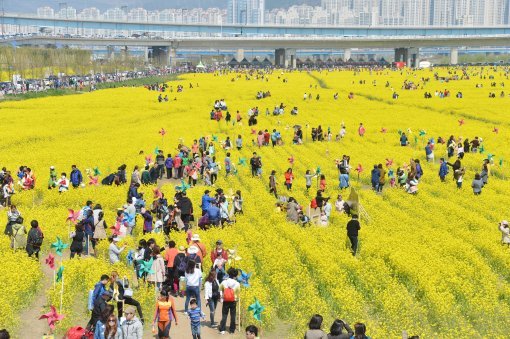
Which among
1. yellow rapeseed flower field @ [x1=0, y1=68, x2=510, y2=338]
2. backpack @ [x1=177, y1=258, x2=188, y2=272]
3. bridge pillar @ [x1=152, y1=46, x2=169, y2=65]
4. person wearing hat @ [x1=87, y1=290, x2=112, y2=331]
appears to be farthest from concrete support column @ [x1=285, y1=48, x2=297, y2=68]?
person wearing hat @ [x1=87, y1=290, x2=112, y2=331]

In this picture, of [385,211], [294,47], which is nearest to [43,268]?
[385,211]

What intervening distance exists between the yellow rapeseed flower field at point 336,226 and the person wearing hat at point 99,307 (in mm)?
1958

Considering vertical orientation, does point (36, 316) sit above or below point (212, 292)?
below

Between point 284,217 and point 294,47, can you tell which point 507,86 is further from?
point 294,47

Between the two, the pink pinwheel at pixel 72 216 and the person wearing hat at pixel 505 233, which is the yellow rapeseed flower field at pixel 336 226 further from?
the pink pinwheel at pixel 72 216

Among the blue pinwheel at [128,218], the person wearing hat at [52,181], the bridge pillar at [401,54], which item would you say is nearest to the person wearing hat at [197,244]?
the blue pinwheel at [128,218]

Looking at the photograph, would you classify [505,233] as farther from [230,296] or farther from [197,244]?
[230,296]

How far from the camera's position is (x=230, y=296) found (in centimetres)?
1388

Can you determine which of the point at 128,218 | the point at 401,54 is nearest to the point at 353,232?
the point at 128,218

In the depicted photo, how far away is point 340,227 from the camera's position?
885 inches

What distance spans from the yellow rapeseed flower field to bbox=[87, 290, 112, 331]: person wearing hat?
1.96m

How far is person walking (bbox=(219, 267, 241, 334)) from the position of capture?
13797 millimetres

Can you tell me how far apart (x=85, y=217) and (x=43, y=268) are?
202 cm

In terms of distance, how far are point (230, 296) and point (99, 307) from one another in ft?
8.87
